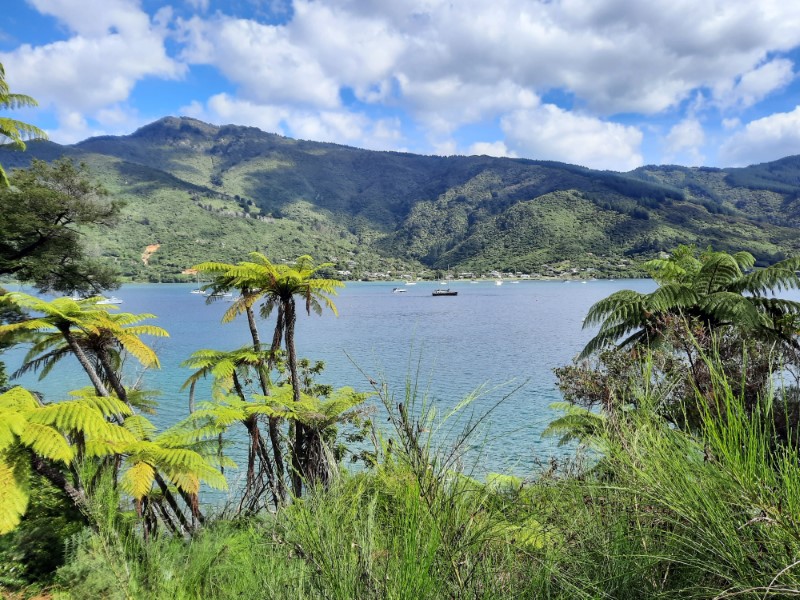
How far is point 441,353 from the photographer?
3447 cm

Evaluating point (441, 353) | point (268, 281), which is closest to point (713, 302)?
point (268, 281)

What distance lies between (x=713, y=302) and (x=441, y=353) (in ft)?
88.3

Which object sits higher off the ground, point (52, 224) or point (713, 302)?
point (52, 224)

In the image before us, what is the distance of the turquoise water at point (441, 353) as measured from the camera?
17719mm

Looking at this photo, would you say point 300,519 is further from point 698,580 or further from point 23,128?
point 23,128

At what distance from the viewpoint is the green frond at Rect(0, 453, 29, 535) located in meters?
3.46

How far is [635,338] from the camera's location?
9211 millimetres

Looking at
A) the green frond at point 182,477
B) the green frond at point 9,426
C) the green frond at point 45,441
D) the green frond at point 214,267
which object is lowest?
the green frond at point 182,477

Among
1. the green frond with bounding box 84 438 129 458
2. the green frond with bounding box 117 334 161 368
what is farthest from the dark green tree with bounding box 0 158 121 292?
the green frond with bounding box 84 438 129 458

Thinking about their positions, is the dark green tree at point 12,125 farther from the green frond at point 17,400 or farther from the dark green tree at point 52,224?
the green frond at point 17,400

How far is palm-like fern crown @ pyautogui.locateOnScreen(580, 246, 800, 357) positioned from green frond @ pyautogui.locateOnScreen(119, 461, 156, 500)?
7.44m

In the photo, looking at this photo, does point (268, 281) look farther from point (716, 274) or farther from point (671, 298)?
point (716, 274)

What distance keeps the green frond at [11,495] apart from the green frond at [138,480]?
0.92 meters

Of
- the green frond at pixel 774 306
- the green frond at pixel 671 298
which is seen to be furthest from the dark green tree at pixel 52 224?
the green frond at pixel 774 306
